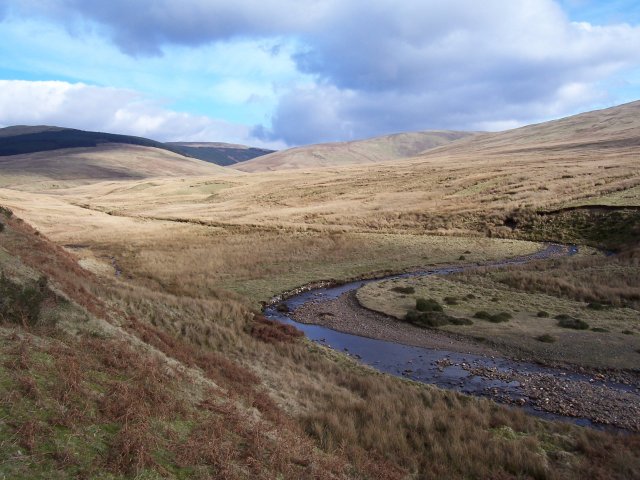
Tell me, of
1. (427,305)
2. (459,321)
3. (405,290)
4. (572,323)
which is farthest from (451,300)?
Result: (572,323)

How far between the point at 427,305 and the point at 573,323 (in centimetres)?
878

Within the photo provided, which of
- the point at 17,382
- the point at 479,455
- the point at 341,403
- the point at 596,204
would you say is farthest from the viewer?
the point at 596,204

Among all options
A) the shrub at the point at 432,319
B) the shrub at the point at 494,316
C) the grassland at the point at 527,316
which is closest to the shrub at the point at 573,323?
the grassland at the point at 527,316

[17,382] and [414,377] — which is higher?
[17,382]

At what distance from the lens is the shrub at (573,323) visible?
91.4 feet

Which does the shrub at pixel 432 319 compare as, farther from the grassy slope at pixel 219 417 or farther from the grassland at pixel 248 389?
the grassy slope at pixel 219 417

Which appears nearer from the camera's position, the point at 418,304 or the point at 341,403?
the point at 341,403

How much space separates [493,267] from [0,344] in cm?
4299

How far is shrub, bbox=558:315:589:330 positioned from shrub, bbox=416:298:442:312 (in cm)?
731

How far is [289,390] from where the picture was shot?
18.1m

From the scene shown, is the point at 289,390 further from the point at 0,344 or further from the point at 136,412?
the point at 0,344

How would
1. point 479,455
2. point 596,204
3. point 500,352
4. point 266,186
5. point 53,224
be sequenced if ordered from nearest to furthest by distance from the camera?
point 479,455
point 500,352
point 596,204
point 53,224
point 266,186

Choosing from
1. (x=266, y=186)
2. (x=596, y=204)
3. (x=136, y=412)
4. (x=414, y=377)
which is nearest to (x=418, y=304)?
(x=414, y=377)

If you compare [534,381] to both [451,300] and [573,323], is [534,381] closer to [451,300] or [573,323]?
[573,323]
